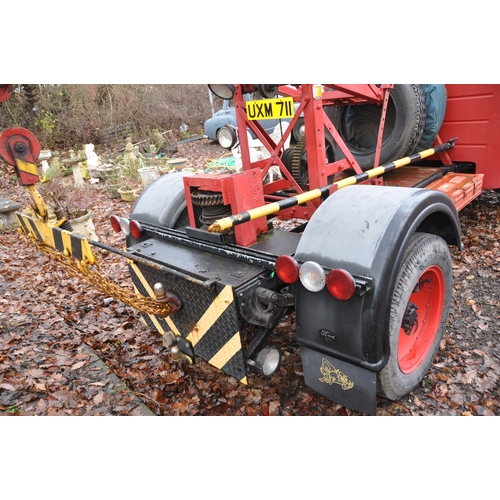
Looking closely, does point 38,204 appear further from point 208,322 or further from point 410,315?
point 410,315

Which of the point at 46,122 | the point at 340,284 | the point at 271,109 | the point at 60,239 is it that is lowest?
the point at 340,284

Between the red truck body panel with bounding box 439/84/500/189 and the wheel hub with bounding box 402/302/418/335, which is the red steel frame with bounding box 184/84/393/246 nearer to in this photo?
the wheel hub with bounding box 402/302/418/335

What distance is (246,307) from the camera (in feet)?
7.47

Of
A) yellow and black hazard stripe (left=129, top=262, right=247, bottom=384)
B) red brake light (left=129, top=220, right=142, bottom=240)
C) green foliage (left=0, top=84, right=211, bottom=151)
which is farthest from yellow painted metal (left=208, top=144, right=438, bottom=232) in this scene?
green foliage (left=0, top=84, right=211, bottom=151)

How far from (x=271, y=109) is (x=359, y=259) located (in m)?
1.64

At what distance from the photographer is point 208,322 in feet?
8.05

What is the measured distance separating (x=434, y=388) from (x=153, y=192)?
8.98 ft

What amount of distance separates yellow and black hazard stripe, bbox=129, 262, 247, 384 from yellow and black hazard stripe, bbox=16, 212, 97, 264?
19.0 inches

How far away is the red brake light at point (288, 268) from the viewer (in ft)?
6.82

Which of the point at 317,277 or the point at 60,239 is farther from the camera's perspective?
the point at 60,239

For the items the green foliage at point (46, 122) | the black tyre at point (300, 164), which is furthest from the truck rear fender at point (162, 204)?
the green foliage at point (46, 122)

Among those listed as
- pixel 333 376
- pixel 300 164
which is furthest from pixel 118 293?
pixel 300 164

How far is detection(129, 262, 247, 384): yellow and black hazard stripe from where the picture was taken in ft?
7.52
